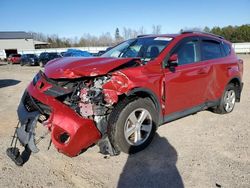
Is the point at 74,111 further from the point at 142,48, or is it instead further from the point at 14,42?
the point at 14,42

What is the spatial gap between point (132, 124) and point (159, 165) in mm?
714

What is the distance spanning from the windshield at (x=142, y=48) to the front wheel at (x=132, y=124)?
92 centimetres

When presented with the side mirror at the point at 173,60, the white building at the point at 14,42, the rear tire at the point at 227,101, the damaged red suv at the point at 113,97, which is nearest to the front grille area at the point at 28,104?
the damaged red suv at the point at 113,97

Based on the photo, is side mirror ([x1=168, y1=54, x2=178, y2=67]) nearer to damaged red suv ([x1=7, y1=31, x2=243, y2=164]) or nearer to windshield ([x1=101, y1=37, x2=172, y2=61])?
damaged red suv ([x1=7, y1=31, x2=243, y2=164])

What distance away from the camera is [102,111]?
3.72 meters

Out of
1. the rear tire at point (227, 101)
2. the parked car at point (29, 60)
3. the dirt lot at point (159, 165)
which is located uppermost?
the parked car at point (29, 60)

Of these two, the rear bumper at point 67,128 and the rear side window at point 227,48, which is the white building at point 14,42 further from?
the rear bumper at point 67,128

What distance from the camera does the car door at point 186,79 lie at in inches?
175

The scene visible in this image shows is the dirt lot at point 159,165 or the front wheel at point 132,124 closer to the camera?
the dirt lot at point 159,165

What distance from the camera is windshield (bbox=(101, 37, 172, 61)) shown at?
463 centimetres

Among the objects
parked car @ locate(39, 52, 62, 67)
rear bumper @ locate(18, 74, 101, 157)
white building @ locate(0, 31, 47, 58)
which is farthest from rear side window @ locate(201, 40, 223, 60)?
white building @ locate(0, 31, 47, 58)

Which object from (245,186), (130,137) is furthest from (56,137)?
(245,186)

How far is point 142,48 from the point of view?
194 inches

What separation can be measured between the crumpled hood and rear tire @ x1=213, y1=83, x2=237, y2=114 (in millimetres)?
2841
